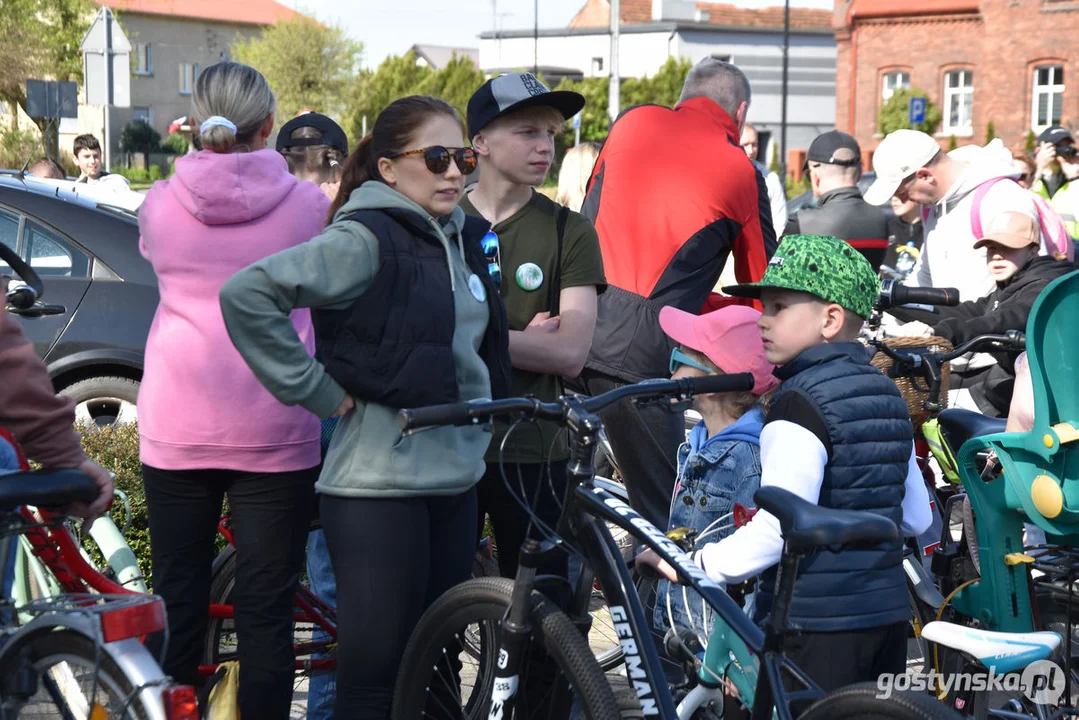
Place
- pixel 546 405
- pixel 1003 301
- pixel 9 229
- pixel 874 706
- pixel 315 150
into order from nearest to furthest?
pixel 874 706
pixel 546 405
pixel 1003 301
pixel 315 150
pixel 9 229

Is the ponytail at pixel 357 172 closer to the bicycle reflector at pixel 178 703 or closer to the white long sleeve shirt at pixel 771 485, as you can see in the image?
the white long sleeve shirt at pixel 771 485

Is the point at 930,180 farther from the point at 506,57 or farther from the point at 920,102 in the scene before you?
the point at 506,57

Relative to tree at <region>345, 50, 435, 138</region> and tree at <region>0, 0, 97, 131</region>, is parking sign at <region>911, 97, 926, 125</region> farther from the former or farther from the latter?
tree at <region>345, 50, 435, 138</region>

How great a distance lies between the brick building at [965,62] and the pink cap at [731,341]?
47718mm

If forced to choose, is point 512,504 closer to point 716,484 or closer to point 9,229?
point 716,484

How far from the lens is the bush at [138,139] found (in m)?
70.6

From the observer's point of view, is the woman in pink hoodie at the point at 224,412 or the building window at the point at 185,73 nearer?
the woman in pink hoodie at the point at 224,412

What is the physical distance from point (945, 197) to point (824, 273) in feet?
11.2

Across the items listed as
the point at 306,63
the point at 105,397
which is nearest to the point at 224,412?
the point at 105,397

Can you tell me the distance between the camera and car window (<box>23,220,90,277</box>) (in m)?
7.65

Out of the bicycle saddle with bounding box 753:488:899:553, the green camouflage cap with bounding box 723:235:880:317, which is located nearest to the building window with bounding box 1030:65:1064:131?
the green camouflage cap with bounding box 723:235:880:317

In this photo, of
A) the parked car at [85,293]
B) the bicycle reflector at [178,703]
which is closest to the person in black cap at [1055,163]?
the parked car at [85,293]

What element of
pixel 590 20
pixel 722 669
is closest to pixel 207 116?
pixel 722 669

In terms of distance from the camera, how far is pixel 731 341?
3.83m
